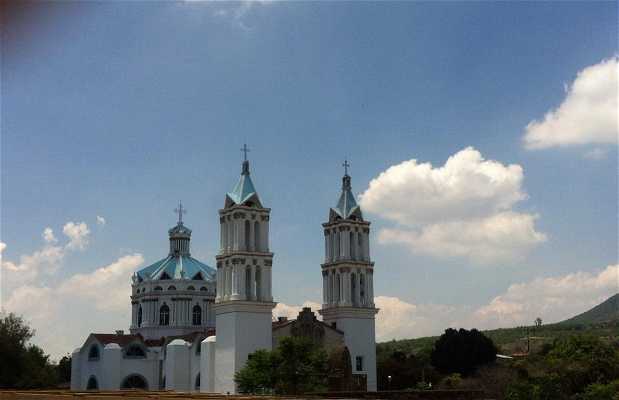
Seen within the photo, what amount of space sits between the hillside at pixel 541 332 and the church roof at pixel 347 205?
21.2m

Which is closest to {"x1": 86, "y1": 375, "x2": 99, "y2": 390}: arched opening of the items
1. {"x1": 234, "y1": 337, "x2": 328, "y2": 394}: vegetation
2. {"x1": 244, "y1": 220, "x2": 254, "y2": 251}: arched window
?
{"x1": 244, "y1": 220, "x2": 254, "y2": 251}: arched window

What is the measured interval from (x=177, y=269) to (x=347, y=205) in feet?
77.7

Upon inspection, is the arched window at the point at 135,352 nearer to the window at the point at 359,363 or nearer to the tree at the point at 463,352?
the window at the point at 359,363

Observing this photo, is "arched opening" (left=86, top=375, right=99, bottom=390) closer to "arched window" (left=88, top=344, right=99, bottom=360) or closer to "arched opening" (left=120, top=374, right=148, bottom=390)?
"arched window" (left=88, top=344, right=99, bottom=360)

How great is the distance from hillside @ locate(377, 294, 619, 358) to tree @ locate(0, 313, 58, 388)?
35.0 m

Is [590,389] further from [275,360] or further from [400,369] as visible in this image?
[400,369]

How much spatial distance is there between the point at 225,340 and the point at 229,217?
974cm

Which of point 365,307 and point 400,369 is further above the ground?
point 365,307

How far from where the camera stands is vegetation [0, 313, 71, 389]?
206 ft

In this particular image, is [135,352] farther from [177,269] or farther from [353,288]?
[353,288]

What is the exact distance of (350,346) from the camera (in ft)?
209

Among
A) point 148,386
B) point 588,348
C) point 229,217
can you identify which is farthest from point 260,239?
point 588,348

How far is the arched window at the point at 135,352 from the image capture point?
73438mm

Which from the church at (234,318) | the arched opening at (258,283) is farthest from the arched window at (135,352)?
the arched opening at (258,283)
